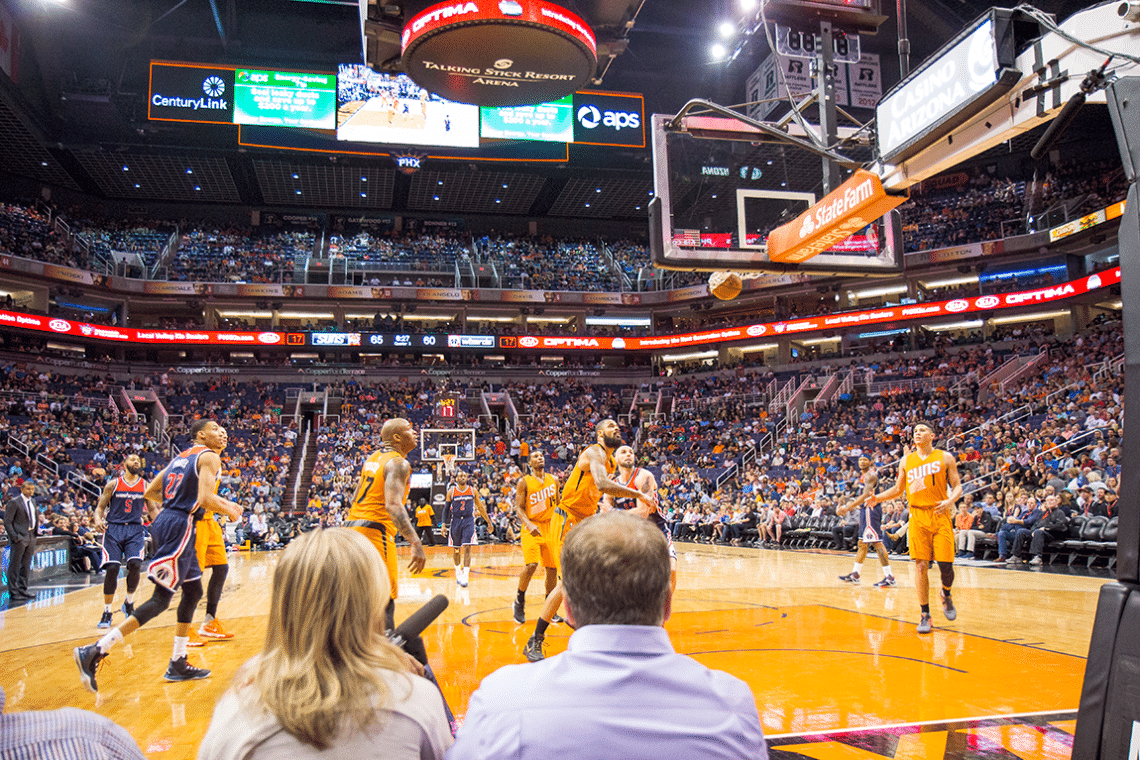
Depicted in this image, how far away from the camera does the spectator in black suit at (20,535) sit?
10484mm

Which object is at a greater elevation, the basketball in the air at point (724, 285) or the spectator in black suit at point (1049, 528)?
the basketball in the air at point (724, 285)

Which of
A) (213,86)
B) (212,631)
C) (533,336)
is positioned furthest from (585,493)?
(533,336)

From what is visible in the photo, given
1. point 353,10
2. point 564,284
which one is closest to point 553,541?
point 353,10

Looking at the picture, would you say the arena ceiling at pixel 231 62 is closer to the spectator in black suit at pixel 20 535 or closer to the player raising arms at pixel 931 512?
the spectator in black suit at pixel 20 535

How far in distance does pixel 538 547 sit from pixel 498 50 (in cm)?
569

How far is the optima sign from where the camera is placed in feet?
92.1

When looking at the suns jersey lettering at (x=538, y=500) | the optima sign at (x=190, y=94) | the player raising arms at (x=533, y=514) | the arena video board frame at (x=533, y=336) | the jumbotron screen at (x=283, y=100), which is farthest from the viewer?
the arena video board frame at (x=533, y=336)

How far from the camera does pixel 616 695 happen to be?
4.74ft

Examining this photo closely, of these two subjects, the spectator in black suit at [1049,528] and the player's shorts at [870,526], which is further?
the spectator in black suit at [1049,528]

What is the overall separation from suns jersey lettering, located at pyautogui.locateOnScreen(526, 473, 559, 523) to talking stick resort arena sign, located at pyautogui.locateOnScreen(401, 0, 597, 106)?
4.93 metres

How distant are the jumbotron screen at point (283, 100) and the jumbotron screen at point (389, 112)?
50 cm

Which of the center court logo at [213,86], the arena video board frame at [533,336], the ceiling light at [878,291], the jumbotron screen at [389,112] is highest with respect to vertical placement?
the center court logo at [213,86]

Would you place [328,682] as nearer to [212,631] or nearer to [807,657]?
[807,657]

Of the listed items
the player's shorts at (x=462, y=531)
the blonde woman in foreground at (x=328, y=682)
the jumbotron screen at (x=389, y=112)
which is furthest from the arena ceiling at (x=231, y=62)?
the blonde woman in foreground at (x=328, y=682)
